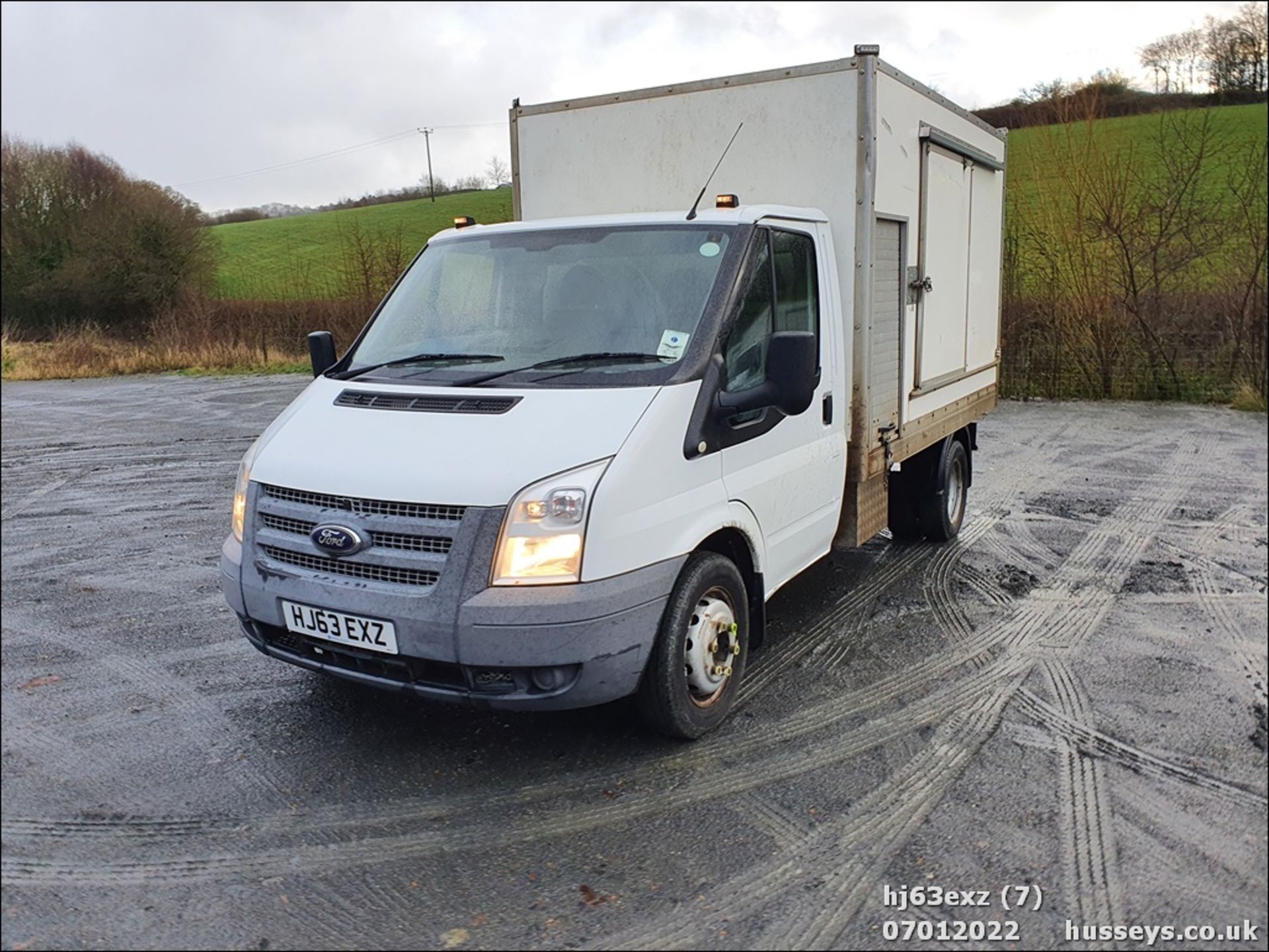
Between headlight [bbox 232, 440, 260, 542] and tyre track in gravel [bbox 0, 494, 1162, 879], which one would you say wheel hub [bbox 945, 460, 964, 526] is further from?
headlight [bbox 232, 440, 260, 542]

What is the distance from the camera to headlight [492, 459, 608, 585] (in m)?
3.60

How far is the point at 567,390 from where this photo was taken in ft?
13.3

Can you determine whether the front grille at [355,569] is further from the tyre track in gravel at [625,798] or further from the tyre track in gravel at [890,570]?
the tyre track in gravel at [890,570]

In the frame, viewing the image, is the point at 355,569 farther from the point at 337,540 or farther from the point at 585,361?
the point at 585,361

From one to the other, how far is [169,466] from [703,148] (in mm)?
8036

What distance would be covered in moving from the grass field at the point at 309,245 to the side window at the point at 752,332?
47.7 ft

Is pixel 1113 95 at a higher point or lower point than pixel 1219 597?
higher

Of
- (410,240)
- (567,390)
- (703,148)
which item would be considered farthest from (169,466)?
(410,240)

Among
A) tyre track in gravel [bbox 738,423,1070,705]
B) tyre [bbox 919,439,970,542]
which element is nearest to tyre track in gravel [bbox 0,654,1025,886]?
tyre track in gravel [bbox 738,423,1070,705]

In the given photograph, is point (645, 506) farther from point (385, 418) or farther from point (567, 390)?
point (385, 418)

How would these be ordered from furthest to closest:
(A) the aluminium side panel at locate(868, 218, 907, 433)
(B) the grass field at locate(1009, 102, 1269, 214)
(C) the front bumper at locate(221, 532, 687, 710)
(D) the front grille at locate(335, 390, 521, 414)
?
(B) the grass field at locate(1009, 102, 1269, 214) < (A) the aluminium side panel at locate(868, 218, 907, 433) < (D) the front grille at locate(335, 390, 521, 414) < (C) the front bumper at locate(221, 532, 687, 710)

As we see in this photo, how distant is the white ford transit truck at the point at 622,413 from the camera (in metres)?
3.65

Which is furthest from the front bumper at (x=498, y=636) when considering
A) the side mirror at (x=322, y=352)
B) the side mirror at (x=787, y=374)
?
the side mirror at (x=322, y=352)

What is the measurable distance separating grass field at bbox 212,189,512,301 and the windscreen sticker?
14.7 m
